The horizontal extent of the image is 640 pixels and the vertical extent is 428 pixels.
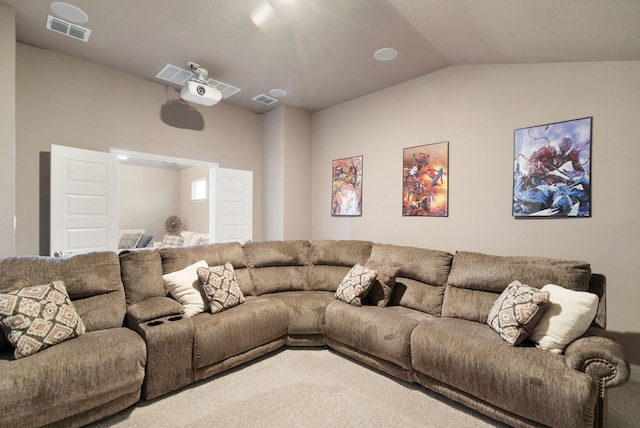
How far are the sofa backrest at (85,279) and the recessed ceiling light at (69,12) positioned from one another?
206 cm

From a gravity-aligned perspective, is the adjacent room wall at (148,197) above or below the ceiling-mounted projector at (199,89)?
below

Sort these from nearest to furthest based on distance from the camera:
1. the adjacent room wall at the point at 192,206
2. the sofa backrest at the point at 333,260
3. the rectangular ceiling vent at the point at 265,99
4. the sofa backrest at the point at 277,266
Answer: the sofa backrest at the point at 277,266 < the sofa backrest at the point at 333,260 < the rectangular ceiling vent at the point at 265,99 < the adjacent room wall at the point at 192,206

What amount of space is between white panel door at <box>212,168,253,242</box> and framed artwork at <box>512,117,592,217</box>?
3652mm

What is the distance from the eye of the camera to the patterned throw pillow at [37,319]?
69.7 inches

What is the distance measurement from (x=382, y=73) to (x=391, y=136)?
0.79 m

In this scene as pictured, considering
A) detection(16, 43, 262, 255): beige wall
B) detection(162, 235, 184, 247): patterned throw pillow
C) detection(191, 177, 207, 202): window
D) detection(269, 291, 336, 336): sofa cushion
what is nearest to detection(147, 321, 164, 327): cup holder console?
detection(269, 291, 336, 336): sofa cushion

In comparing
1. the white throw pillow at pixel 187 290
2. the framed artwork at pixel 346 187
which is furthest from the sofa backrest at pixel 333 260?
the white throw pillow at pixel 187 290

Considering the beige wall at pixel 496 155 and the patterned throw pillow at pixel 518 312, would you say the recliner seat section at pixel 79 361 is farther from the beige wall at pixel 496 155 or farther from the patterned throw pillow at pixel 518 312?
the beige wall at pixel 496 155

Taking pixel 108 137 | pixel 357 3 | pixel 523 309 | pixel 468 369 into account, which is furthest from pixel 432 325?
pixel 108 137

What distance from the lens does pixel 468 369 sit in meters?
1.94

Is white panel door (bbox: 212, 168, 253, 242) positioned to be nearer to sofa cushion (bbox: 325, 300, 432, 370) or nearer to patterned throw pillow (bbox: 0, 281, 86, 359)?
sofa cushion (bbox: 325, 300, 432, 370)

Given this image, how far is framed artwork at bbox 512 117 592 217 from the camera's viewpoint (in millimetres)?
2562

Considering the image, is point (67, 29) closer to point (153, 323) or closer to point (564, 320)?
point (153, 323)

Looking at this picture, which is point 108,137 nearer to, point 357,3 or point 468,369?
point 357,3
